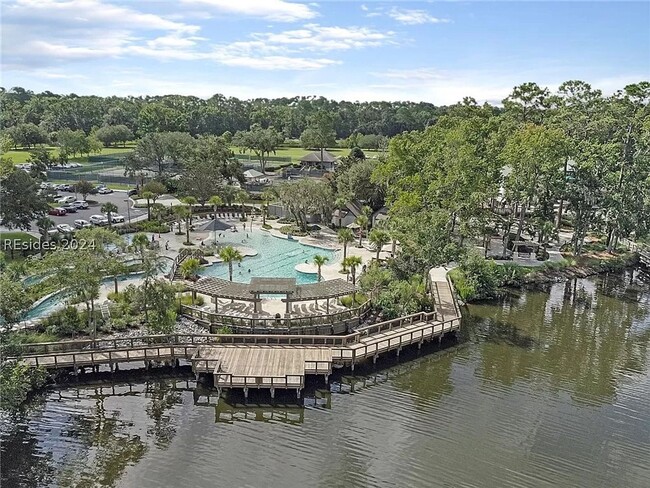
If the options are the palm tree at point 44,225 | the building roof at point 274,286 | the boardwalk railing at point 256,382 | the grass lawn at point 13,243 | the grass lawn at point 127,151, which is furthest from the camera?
the grass lawn at point 127,151

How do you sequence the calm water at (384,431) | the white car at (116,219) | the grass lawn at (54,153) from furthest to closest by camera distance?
1. the grass lawn at (54,153)
2. the white car at (116,219)
3. the calm water at (384,431)

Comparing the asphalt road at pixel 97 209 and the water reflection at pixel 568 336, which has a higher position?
the asphalt road at pixel 97 209

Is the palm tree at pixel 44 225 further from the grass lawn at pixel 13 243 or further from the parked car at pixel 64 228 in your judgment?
the parked car at pixel 64 228

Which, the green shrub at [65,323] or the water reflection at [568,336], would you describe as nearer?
the water reflection at [568,336]

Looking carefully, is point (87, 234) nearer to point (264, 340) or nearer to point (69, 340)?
point (69, 340)

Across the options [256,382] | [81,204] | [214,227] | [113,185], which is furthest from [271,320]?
[113,185]

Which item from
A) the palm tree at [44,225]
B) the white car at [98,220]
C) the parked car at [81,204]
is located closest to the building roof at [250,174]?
the parked car at [81,204]

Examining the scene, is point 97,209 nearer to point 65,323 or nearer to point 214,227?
point 214,227
